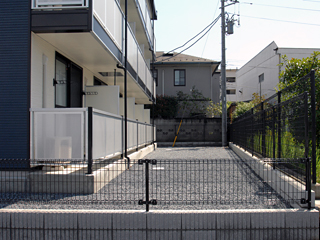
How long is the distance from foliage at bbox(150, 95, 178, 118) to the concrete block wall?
17.9 metres

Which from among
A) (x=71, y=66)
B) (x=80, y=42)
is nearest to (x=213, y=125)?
(x=71, y=66)

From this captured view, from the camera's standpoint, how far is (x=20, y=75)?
533 cm

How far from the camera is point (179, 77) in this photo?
2380 cm

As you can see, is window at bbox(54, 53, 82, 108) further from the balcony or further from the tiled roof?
the tiled roof

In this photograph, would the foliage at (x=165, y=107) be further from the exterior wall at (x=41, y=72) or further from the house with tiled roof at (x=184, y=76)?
→ the exterior wall at (x=41, y=72)

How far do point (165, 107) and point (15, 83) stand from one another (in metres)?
16.7

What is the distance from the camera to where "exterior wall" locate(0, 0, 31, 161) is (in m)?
5.29

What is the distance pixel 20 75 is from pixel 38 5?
4.56ft

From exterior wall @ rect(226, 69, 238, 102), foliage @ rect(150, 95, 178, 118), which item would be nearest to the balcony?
foliage @ rect(150, 95, 178, 118)

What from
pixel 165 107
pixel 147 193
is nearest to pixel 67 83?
pixel 147 193

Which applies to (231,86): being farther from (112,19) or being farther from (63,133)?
(63,133)

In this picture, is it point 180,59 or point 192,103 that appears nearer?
Answer: point 192,103

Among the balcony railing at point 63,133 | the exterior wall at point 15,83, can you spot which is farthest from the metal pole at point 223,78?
the exterior wall at point 15,83

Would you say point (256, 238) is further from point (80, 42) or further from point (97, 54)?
point (97, 54)
